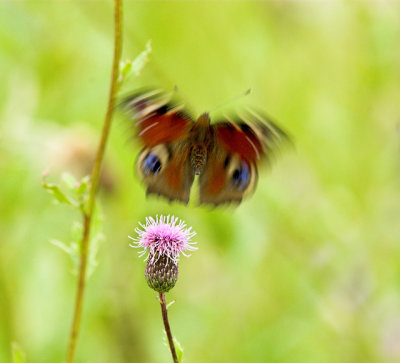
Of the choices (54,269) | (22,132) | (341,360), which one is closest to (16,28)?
(22,132)

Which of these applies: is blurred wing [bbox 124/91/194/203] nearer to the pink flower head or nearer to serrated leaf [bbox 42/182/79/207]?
the pink flower head

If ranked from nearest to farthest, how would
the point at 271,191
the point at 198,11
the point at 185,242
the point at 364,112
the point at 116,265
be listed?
the point at 185,242
the point at 271,191
the point at 116,265
the point at 364,112
the point at 198,11

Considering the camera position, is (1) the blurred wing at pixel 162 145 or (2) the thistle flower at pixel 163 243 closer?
(2) the thistle flower at pixel 163 243

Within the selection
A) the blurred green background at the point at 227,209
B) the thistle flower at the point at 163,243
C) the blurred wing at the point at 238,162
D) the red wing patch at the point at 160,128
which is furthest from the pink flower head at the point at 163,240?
the blurred green background at the point at 227,209

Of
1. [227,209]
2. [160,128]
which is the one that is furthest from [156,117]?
[227,209]

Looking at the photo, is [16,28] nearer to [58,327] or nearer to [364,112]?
[58,327]

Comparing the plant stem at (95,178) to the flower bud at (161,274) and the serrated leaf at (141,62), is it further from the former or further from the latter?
the flower bud at (161,274)

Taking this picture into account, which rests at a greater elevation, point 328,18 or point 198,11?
point 198,11

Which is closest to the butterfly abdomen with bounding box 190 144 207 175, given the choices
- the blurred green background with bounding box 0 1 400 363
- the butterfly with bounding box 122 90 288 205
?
the butterfly with bounding box 122 90 288 205
